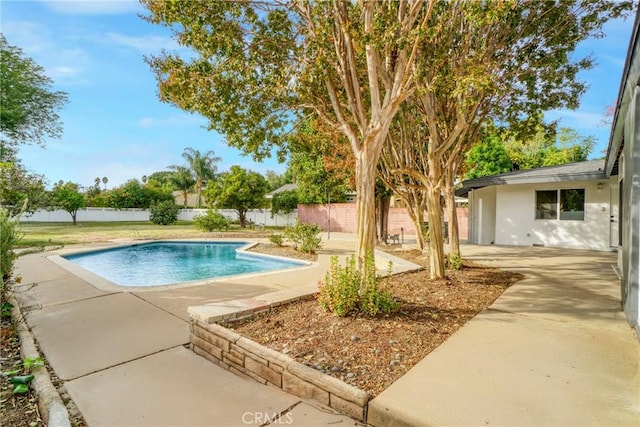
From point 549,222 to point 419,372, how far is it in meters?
12.9

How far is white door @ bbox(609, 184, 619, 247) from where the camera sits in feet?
37.7

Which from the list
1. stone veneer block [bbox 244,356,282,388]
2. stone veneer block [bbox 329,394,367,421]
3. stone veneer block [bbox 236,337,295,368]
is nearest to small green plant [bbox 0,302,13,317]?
stone veneer block [bbox 236,337,295,368]

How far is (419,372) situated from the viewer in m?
2.93

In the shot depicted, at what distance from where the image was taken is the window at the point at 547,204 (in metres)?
12.9

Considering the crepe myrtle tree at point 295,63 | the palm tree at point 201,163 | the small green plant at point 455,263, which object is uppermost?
the palm tree at point 201,163

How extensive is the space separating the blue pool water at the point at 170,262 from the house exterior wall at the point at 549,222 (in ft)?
30.2

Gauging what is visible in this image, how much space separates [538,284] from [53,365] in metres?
7.57

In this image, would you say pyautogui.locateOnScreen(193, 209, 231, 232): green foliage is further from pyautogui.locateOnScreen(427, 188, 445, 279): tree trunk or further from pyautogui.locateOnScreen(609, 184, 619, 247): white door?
pyautogui.locateOnScreen(609, 184, 619, 247): white door

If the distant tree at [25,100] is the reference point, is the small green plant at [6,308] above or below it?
below

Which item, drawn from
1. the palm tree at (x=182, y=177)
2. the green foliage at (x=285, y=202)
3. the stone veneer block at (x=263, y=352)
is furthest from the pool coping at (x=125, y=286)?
the palm tree at (x=182, y=177)

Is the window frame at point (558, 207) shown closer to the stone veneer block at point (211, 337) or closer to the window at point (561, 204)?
the window at point (561, 204)

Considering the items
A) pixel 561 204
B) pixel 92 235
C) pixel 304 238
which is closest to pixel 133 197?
pixel 92 235

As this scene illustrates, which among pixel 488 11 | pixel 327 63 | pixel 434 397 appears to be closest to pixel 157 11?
pixel 327 63

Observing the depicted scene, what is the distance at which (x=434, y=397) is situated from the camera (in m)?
2.55
